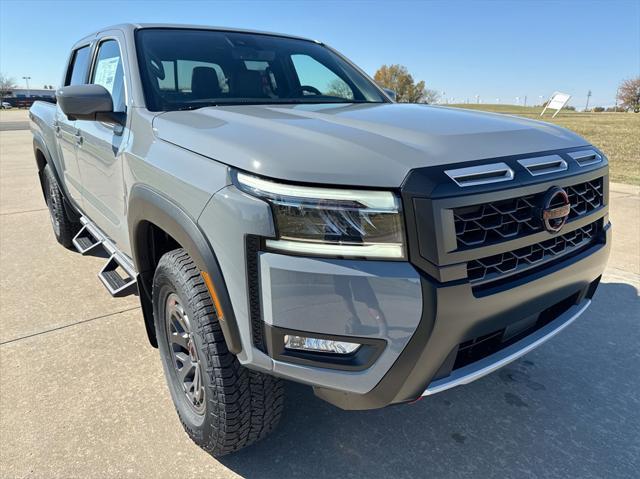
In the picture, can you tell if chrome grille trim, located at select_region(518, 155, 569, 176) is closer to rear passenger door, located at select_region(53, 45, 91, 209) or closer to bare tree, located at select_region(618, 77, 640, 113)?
rear passenger door, located at select_region(53, 45, 91, 209)

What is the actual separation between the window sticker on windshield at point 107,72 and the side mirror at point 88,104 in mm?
411

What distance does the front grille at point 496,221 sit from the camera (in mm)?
1585

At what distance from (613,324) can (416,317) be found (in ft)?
8.28

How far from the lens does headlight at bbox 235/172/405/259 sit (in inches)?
60.1

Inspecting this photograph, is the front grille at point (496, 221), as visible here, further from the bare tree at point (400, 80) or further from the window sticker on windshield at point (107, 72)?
the bare tree at point (400, 80)

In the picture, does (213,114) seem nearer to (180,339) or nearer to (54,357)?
(180,339)

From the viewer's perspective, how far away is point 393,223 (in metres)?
1.52

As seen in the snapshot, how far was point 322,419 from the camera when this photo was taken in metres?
2.39

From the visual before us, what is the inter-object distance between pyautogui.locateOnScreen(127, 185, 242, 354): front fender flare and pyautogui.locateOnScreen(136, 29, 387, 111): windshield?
0.54 metres

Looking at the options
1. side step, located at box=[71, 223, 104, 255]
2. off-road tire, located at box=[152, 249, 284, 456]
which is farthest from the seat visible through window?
side step, located at box=[71, 223, 104, 255]

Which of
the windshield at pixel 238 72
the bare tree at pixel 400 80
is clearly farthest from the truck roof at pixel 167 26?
the bare tree at pixel 400 80

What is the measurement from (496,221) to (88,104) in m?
2.02

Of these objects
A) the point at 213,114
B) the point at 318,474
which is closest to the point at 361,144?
the point at 213,114

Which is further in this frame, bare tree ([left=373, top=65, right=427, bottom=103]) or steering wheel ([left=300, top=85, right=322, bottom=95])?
bare tree ([left=373, top=65, right=427, bottom=103])
